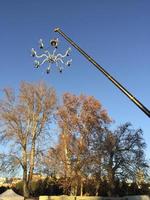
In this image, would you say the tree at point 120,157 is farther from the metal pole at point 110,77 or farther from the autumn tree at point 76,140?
the metal pole at point 110,77

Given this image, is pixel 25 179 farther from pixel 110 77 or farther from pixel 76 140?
pixel 110 77

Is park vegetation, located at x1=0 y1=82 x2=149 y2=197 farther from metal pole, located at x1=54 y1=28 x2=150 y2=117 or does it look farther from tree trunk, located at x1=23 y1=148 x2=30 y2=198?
metal pole, located at x1=54 y1=28 x2=150 y2=117

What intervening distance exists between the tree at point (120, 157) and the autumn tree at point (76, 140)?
7.11ft

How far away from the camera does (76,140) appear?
45281 millimetres

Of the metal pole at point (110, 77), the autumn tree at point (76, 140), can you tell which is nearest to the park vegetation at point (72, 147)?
the autumn tree at point (76, 140)

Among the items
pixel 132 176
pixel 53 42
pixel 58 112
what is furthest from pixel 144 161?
pixel 53 42

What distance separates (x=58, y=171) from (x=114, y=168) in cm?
685

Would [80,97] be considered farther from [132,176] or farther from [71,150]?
[132,176]

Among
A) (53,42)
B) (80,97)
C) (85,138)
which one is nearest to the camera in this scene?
(53,42)

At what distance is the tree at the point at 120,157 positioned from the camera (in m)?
47.6

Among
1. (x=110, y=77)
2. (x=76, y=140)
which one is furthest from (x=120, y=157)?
(x=110, y=77)

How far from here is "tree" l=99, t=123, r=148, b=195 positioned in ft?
156

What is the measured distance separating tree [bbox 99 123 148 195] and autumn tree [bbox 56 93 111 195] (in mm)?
2168

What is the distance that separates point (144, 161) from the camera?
48.6 m
